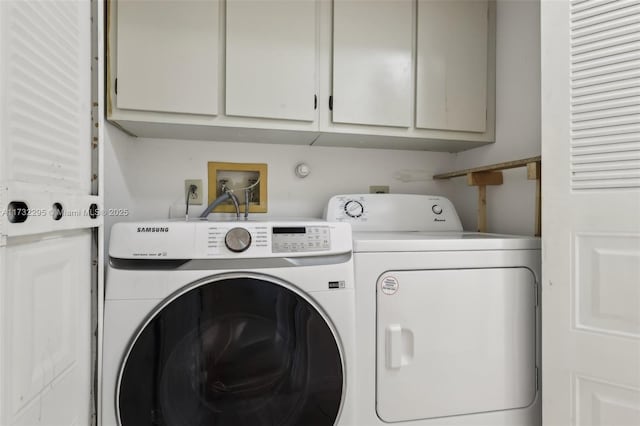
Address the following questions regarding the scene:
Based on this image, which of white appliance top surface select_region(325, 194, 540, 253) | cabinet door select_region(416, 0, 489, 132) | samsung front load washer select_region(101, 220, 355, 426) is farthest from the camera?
white appliance top surface select_region(325, 194, 540, 253)

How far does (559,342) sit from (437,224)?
2.56 feet

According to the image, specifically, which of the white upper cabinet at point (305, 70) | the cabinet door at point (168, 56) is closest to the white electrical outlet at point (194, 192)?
the white upper cabinet at point (305, 70)

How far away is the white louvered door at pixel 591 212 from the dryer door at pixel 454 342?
0.34 feet

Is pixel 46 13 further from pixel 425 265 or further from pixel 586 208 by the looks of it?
pixel 586 208

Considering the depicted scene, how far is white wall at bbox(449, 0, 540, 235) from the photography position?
4.94 ft

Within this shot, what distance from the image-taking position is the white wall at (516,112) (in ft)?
4.94

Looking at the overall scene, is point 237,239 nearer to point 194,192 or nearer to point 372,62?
point 194,192

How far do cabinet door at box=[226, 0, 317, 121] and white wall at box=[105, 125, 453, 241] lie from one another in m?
0.35

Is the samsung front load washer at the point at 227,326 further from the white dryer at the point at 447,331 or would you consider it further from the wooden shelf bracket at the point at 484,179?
the wooden shelf bracket at the point at 484,179

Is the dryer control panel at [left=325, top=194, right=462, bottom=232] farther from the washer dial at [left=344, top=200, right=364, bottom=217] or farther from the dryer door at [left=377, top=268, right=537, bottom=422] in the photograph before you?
the dryer door at [left=377, top=268, right=537, bottom=422]

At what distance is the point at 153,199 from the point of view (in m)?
1.63

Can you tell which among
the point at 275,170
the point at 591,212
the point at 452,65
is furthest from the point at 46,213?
the point at 452,65

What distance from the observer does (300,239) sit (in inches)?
42.3

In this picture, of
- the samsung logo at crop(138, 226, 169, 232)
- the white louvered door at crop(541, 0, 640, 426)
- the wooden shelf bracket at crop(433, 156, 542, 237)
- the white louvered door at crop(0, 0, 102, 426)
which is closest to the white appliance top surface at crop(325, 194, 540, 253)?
the wooden shelf bracket at crop(433, 156, 542, 237)
